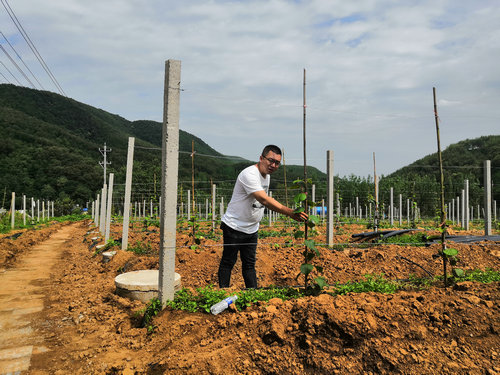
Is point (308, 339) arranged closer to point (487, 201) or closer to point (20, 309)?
point (20, 309)

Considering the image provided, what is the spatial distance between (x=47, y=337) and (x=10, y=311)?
1311mm

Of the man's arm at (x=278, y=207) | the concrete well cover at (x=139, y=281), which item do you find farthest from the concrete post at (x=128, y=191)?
the man's arm at (x=278, y=207)

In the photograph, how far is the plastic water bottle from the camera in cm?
275

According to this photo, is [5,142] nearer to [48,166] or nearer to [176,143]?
[48,166]

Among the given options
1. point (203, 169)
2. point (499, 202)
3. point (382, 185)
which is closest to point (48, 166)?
point (203, 169)

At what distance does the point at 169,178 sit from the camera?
313 centimetres

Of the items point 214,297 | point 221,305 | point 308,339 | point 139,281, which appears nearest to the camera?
point 308,339

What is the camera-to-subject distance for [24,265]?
25.2 ft

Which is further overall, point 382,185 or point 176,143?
point 382,185

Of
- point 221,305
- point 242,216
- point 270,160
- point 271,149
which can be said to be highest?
point 271,149

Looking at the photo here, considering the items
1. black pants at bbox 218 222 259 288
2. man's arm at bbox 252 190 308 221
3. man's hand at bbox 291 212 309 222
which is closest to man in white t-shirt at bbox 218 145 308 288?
black pants at bbox 218 222 259 288

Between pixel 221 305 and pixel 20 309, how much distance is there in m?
3.10

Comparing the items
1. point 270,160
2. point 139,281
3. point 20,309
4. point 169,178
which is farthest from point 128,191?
point 270,160

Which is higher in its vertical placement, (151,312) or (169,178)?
(169,178)
